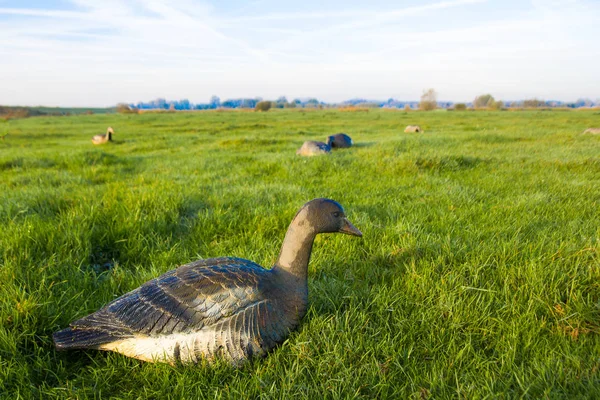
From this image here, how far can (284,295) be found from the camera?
2.49 m

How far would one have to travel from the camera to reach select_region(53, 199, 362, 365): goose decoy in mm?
2258

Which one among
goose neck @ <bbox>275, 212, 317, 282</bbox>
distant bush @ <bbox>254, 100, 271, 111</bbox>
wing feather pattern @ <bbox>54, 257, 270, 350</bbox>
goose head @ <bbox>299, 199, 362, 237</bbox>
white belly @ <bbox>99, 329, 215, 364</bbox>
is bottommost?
white belly @ <bbox>99, 329, 215, 364</bbox>

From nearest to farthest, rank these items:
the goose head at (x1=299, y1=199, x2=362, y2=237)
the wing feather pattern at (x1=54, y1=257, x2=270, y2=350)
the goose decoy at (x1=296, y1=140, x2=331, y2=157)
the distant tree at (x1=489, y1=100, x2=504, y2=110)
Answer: the wing feather pattern at (x1=54, y1=257, x2=270, y2=350) → the goose head at (x1=299, y1=199, x2=362, y2=237) → the goose decoy at (x1=296, y1=140, x2=331, y2=157) → the distant tree at (x1=489, y1=100, x2=504, y2=110)

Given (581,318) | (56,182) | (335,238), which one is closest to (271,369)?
(335,238)

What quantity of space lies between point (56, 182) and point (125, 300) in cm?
628

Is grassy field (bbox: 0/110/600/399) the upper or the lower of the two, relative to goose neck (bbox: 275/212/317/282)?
lower

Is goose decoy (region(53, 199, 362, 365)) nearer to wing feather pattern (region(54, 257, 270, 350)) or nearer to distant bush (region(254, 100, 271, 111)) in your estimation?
wing feather pattern (region(54, 257, 270, 350))

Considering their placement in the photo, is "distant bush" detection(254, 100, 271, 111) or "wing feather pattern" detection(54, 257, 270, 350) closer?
"wing feather pattern" detection(54, 257, 270, 350)

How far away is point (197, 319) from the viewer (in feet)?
7.46

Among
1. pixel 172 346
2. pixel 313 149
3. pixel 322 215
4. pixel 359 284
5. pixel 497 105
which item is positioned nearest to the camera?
pixel 172 346

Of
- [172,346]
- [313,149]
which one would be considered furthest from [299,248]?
[313,149]

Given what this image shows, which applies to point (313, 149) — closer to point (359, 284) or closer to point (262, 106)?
point (359, 284)

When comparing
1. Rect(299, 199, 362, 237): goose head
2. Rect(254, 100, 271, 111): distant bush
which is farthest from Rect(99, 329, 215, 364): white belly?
Rect(254, 100, 271, 111): distant bush

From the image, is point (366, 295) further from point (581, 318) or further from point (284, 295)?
point (581, 318)
